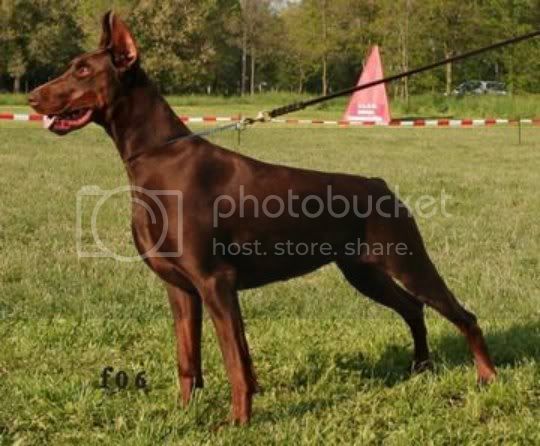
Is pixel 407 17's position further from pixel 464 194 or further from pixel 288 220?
pixel 288 220

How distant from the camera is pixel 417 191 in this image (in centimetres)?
1156

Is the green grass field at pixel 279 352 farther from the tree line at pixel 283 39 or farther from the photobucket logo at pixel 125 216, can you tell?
the tree line at pixel 283 39

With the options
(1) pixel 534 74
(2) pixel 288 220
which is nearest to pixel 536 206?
(2) pixel 288 220

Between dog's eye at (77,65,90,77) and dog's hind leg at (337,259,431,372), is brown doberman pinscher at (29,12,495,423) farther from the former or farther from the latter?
dog's hind leg at (337,259,431,372)

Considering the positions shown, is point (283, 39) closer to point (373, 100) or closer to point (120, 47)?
point (373, 100)

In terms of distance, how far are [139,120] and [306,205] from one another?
895mm

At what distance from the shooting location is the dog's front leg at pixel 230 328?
326cm

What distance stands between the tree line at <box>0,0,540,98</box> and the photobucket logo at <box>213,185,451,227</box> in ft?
145

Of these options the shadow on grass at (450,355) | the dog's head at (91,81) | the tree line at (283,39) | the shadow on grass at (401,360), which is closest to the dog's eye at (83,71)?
the dog's head at (91,81)

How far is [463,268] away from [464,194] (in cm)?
492

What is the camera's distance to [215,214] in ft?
10.9

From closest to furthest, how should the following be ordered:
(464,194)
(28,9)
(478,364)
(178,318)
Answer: (178,318) → (478,364) → (464,194) → (28,9)

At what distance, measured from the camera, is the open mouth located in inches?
131

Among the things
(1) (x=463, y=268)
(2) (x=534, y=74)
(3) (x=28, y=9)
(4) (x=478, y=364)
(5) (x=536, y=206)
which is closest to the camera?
(4) (x=478, y=364)
